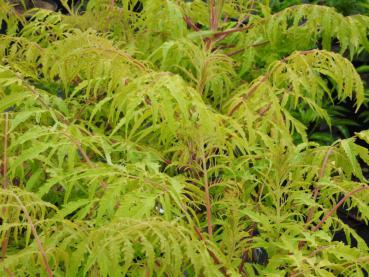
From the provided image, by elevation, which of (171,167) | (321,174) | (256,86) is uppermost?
(256,86)

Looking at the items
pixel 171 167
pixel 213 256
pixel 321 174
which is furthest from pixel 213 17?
pixel 213 256

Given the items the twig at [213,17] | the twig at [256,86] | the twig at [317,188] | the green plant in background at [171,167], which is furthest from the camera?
the twig at [213,17]

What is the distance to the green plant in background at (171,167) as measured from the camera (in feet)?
Answer: 4.17

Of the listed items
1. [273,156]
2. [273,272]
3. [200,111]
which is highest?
[200,111]

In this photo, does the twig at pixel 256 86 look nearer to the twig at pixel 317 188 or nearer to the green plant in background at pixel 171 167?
Result: the green plant in background at pixel 171 167

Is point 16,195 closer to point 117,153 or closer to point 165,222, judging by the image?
point 165,222

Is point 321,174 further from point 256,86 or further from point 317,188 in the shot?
point 256,86

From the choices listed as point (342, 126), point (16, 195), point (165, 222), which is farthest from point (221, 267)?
point (342, 126)

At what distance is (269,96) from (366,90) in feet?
6.59

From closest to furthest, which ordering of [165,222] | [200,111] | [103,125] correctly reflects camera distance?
[165,222]
[200,111]
[103,125]

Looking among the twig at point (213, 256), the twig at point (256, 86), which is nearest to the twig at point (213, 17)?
the twig at point (256, 86)

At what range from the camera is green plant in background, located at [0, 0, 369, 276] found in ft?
4.17

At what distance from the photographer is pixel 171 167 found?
1847mm

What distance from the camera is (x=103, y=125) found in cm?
203
